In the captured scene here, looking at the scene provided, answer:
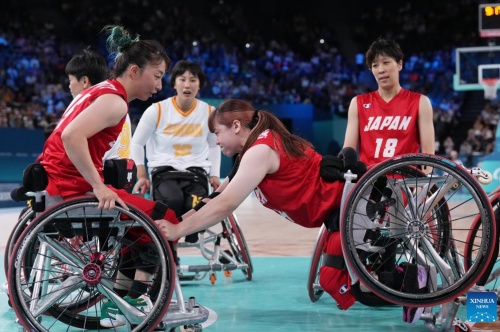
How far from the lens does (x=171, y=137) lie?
570 centimetres

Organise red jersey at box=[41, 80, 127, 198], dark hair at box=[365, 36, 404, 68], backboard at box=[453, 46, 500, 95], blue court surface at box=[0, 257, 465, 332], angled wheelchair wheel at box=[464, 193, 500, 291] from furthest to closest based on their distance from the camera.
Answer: backboard at box=[453, 46, 500, 95]
dark hair at box=[365, 36, 404, 68]
blue court surface at box=[0, 257, 465, 332]
angled wheelchair wheel at box=[464, 193, 500, 291]
red jersey at box=[41, 80, 127, 198]

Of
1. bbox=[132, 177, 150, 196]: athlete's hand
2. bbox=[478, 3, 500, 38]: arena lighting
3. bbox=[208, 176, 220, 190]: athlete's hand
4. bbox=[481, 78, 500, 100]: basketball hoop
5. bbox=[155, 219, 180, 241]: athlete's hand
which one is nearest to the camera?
bbox=[155, 219, 180, 241]: athlete's hand

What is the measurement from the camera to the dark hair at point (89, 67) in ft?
14.9

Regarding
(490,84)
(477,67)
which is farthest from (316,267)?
(477,67)

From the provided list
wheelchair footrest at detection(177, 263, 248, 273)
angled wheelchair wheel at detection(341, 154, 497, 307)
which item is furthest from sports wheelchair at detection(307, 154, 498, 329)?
wheelchair footrest at detection(177, 263, 248, 273)

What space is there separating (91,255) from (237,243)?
240 cm

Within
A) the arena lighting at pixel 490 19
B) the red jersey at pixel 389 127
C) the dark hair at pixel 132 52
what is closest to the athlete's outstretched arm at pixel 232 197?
the dark hair at pixel 132 52

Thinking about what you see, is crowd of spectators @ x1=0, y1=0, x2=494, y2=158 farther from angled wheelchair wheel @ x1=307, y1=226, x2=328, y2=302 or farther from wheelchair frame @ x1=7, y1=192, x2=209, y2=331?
wheelchair frame @ x1=7, y1=192, x2=209, y2=331

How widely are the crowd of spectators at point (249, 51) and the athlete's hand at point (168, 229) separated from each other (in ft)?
48.5

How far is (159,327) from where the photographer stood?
324cm

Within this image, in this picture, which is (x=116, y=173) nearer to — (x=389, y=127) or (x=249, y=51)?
(x=389, y=127)

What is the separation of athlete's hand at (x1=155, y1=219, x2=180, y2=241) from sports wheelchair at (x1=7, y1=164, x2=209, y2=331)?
0.07m

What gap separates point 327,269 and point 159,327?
845 millimetres

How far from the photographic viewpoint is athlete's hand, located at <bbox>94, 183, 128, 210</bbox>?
3.11m
